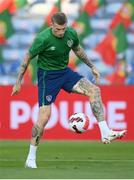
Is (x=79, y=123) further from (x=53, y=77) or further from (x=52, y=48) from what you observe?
(x=52, y=48)

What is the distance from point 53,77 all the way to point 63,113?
6.80 m

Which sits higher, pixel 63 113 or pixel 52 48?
pixel 52 48

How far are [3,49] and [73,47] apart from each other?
45.0 feet

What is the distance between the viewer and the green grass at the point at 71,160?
381 inches

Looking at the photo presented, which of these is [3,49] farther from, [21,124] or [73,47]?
[73,47]

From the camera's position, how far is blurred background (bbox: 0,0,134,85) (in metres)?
24.9

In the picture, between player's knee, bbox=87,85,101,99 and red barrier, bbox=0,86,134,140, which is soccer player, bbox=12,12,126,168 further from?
red barrier, bbox=0,86,134,140

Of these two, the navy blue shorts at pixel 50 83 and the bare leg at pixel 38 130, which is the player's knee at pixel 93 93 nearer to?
the navy blue shorts at pixel 50 83

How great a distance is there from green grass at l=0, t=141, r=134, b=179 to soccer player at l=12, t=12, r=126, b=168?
48 centimetres

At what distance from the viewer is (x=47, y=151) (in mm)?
14805

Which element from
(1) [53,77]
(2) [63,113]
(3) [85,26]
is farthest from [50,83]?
(3) [85,26]

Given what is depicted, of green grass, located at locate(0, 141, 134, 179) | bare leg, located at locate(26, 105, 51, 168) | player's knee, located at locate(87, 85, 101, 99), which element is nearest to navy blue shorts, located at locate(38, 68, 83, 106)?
bare leg, located at locate(26, 105, 51, 168)

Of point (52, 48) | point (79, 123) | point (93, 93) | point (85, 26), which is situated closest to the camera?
point (52, 48)

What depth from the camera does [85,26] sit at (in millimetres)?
25406
